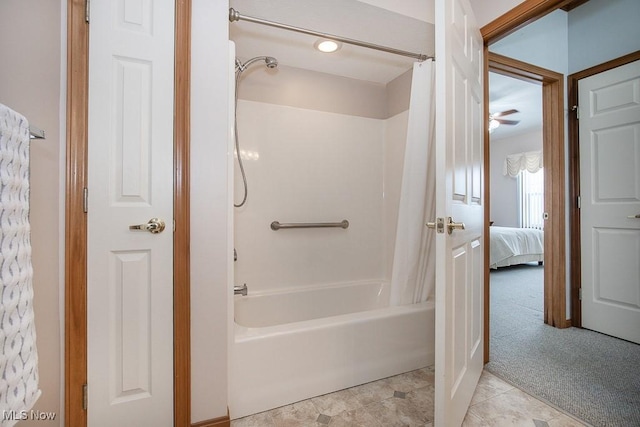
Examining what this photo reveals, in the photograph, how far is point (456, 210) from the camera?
1248 mm

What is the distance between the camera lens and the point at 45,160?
3.61 ft

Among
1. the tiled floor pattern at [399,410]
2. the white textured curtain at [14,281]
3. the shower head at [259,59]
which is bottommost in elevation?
the tiled floor pattern at [399,410]

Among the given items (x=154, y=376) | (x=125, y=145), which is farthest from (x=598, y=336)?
(x=125, y=145)

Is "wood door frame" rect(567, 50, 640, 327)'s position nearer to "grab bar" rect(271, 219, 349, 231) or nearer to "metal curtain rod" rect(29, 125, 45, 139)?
"grab bar" rect(271, 219, 349, 231)

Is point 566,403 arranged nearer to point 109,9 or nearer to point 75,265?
point 75,265

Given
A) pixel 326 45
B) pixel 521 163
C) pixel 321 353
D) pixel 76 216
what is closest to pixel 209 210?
pixel 76 216

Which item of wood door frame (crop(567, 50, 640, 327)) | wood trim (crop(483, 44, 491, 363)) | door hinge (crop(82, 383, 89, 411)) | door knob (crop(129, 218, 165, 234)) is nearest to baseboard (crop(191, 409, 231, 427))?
door hinge (crop(82, 383, 89, 411))

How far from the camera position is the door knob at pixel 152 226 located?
1157mm

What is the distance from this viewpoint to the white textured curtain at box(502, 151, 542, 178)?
6.03m

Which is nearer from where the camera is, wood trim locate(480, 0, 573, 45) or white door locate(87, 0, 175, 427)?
white door locate(87, 0, 175, 427)

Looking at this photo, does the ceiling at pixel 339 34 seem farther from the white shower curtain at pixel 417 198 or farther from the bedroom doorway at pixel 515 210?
the bedroom doorway at pixel 515 210

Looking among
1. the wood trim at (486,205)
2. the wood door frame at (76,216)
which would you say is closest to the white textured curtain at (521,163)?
the wood trim at (486,205)

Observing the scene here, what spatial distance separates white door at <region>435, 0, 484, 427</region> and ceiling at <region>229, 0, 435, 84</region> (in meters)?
0.41

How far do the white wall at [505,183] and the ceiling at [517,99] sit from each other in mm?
460
